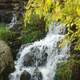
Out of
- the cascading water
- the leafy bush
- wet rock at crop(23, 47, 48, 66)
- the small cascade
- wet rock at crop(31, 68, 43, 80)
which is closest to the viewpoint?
wet rock at crop(31, 68, 43, 80)

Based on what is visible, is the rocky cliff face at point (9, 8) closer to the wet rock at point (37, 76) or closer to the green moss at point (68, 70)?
the wet rock at point (37, 76)

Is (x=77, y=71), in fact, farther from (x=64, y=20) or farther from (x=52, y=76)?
(x=64, y=20)

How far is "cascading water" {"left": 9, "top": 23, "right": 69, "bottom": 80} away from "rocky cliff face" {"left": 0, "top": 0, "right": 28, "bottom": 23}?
8.20ft

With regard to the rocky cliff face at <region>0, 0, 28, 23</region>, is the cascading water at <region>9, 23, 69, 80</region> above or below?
below

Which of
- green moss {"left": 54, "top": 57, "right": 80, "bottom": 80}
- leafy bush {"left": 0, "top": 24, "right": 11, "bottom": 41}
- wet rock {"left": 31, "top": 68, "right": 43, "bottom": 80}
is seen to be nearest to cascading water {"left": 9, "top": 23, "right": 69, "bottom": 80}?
wet rock {"left": 31, "top": 68, "right": 43, "bottom": 80}

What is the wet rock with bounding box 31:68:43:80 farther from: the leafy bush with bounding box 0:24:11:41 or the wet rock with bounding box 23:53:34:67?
the leafy bush with bounding box 0:24:11:41

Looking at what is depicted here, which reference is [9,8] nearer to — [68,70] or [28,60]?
[28,60]

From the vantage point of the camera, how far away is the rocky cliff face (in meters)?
11.2

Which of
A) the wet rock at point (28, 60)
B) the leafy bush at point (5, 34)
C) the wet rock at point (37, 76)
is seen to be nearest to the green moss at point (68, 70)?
the wet rock at point (37, 76)

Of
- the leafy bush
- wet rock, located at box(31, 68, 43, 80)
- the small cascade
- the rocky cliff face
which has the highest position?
the rocky cliff face

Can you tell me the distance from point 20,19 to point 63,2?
8236 millimetres

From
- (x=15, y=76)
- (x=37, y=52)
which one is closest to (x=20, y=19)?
(x=37, y=52)

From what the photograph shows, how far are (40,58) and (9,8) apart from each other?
4.15 meters

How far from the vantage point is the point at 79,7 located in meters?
2.12
